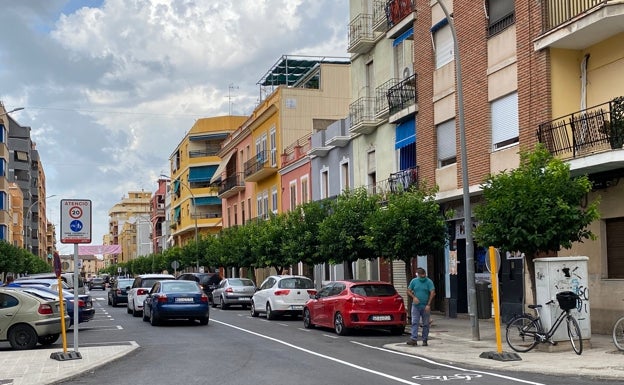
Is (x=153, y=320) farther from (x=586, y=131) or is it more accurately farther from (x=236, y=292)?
(x=586, y=131)

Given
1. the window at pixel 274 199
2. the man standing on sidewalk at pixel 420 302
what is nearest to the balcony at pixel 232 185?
the window at pixel 274 199

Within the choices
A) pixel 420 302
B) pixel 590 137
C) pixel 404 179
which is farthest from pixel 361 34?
pixel 420 302

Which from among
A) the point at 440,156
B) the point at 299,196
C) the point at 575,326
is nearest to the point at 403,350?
the point at 575,326

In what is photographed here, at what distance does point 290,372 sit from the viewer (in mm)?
13773

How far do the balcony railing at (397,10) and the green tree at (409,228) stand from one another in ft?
28.1

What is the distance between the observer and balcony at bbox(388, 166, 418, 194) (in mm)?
29484

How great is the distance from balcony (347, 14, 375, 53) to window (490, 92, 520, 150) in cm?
1086

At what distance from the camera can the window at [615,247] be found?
64.4 feet

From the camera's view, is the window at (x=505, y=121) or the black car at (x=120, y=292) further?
the black car at (x=120, y=292)

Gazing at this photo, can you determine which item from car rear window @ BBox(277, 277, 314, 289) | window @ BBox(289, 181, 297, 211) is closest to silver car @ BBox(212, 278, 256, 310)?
car rear window @ BBox(277, 277, 314, 289)

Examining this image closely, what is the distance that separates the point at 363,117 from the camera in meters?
34.0

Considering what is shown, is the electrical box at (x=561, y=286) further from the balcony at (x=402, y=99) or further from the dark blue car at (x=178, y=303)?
the balcony at (x=402, y=99)

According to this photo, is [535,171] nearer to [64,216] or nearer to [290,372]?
[290,372]

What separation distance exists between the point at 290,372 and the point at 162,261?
71.9m
